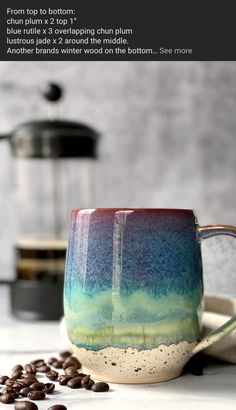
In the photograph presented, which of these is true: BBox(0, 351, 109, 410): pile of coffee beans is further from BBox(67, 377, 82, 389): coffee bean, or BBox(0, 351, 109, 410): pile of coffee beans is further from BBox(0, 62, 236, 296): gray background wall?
BBox(0, 62, 236, 296): gray background wall

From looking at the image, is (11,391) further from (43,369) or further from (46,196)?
(46,196)

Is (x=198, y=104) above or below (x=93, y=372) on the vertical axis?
above

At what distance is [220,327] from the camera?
0.46 meters

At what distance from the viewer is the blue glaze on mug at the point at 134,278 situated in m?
0.44

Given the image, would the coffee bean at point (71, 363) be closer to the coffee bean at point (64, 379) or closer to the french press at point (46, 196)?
the coffee bean at point (64, 379)

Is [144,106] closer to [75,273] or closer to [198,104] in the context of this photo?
[198,104]

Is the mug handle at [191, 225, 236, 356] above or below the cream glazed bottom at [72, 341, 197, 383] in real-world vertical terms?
above

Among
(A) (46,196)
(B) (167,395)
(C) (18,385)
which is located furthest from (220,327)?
(A) (46,196)

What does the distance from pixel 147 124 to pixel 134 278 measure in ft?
2.11

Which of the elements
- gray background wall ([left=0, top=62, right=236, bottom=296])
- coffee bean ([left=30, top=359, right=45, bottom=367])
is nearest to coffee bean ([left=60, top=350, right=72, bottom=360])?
coffee bean ([left=30, top=359, right=45, bottom=367])

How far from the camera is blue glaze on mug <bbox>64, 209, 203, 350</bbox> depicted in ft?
1.44
